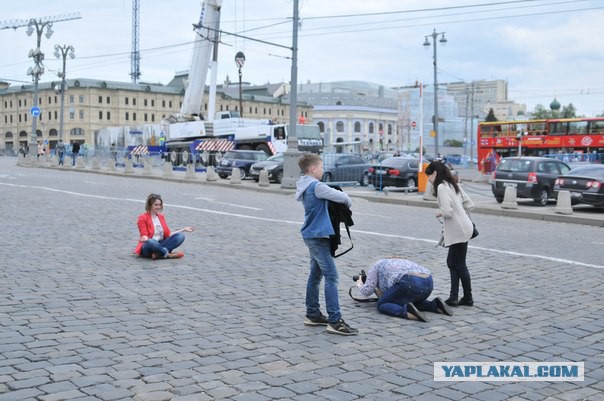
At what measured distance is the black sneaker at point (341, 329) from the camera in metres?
6.24

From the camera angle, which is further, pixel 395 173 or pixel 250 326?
pixel 395 173

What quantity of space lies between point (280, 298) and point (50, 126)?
120356 millimetres

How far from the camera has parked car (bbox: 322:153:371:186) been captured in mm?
29781

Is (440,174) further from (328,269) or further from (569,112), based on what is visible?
(569,112)

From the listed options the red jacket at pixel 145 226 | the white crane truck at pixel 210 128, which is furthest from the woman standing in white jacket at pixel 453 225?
the white crane truck at pixel 210 128

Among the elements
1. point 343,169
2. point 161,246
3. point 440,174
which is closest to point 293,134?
point 343,169

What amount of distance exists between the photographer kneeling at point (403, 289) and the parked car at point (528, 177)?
15.5 metres

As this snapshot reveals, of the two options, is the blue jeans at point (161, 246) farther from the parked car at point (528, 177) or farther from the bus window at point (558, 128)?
the bus window at point (558, 128)

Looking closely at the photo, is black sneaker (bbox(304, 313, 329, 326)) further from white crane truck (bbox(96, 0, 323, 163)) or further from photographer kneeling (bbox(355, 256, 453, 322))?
white crane truck (bbox(96, 0, 323, 163))

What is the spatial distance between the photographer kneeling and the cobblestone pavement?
0.14 m

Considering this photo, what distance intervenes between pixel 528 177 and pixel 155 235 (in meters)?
15.3

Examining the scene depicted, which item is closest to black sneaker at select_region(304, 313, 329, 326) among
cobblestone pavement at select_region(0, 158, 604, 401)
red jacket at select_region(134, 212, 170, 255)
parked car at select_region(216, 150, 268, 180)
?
cobblestone pavement at select_region(0, 158, 604, 401)

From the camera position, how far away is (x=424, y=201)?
860 inches

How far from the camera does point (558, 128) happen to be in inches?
1704
